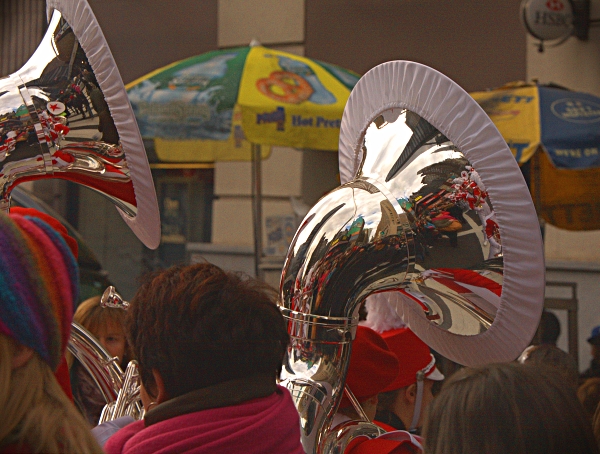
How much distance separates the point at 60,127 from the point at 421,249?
766 millimetres

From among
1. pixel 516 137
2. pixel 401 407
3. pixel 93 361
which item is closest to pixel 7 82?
pixel 93 361

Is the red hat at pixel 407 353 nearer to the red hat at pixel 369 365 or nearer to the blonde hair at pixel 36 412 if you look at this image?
the red hat at pixel 369 365

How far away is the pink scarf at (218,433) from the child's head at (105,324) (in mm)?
1506

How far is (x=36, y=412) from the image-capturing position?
0.88 m

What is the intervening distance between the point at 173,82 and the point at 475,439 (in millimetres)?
3350

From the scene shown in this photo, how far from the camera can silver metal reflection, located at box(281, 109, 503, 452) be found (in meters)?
1.43

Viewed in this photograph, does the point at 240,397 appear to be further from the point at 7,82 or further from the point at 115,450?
the point at 7,82

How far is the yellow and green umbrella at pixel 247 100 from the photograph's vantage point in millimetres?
3941

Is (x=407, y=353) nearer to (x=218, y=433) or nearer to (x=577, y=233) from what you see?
(x=218, y=433)

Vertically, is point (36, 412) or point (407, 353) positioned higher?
point (36, 412)

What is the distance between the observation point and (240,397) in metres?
1.18

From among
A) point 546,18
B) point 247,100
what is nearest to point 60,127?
point 247,100

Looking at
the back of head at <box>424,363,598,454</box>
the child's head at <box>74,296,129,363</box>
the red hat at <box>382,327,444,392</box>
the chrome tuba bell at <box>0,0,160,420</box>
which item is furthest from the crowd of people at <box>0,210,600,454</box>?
the child's head at <box>74,296,129,363</box>

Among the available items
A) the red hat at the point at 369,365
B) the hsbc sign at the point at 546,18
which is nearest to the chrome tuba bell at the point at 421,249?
the red hat at the point at 369,365
